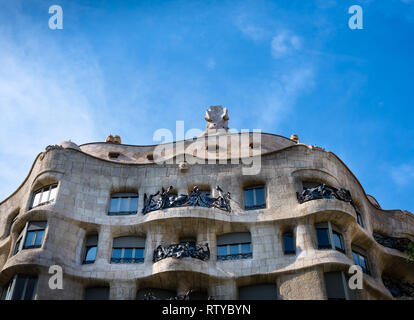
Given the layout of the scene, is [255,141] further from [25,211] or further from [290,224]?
[25,211]

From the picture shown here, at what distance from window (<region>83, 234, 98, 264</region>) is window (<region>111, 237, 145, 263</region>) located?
902 millimetres

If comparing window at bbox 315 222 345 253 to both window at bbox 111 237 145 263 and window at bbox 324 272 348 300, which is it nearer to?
window at bbox 324 272 348 300

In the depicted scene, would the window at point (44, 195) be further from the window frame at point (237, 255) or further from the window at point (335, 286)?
the window at point (335, 286)

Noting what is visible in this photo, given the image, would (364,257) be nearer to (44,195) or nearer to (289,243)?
(289,243)

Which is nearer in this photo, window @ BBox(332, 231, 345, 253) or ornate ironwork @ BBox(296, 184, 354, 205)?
window @ BBox(332, 231, 345, 253)

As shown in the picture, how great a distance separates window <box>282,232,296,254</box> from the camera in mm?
27078

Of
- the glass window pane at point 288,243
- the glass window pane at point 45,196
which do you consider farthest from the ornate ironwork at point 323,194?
the glass window pane at point 45,196

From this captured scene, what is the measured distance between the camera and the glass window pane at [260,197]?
2930cm

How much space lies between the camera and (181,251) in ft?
86.1

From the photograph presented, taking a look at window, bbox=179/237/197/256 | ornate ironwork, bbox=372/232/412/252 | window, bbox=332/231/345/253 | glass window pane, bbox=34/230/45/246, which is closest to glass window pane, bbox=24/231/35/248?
glass window pane, bbox=34/230/45/246

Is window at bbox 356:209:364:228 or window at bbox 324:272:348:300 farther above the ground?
window at bbox 356:209:364:228
